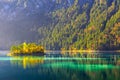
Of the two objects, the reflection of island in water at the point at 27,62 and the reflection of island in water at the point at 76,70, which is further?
the reflection of island in water at the point at 27,62

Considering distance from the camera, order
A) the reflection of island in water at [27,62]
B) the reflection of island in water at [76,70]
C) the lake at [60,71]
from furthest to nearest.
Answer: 1. the reflection of island in water at [27,62]
2. the reflection of island in water at [76,70]
3. the lake at [60,71]

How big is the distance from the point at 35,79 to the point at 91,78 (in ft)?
48.4

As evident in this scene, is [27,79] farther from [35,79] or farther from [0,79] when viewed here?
[0,79]

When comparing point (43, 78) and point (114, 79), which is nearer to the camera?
point (114, 79)

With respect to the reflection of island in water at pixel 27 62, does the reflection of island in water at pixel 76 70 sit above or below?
below

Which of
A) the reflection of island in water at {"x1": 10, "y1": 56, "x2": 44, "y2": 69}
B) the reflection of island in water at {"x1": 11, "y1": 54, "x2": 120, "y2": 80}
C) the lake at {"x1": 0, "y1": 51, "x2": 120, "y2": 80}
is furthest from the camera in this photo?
the reflection of island in water at {"x1": 10, "y1": 56, "x2": 44, "y2": 69}

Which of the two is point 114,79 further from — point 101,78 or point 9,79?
point 9,79

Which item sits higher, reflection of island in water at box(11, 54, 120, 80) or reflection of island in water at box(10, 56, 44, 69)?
reflection of island in water at box(10, 56, 44, 69)

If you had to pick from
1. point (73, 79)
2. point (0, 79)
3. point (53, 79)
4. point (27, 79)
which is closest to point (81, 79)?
point (73, 79)

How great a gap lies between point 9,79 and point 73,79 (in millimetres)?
17023

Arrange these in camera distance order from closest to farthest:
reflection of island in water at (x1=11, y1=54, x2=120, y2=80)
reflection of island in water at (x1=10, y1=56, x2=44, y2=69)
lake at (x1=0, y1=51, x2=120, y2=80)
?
lake at (x1=0, y1=51, x2=120, y2=80), reflection of island in water at (x1=11, y1=54, x2=120, y2=80), reflection of island in water at (x1=10, y1=56, x2=44, y2=69)

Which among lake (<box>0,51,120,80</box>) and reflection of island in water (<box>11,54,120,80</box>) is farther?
reflection of island in water (<box>11,54,120,80</box>)

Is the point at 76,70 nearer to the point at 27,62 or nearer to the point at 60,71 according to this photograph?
the point at 60,71

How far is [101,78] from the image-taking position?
84.0 meters
